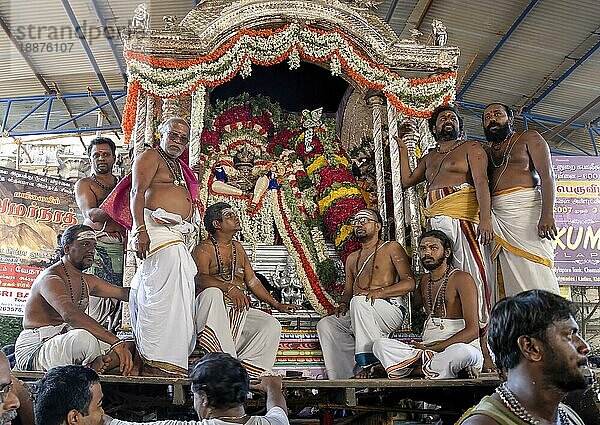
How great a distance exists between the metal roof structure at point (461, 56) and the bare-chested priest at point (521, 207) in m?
4.71

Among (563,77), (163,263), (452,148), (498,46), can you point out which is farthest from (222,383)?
(563,77)

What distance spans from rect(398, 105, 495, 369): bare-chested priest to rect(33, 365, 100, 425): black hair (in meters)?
3.15

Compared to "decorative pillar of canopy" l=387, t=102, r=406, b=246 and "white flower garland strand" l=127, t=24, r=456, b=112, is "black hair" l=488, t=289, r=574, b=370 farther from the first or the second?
"white flower garland strand" l=127, t=24, r=456, b=112

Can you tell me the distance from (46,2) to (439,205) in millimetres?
6741

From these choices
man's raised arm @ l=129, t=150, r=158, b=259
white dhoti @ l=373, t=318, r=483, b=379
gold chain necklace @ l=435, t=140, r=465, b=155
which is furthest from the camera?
gold chain necklace @ l=435, t=140, r=465, b=155

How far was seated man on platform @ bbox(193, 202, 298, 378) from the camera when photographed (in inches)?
182

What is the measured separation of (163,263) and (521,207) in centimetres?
276

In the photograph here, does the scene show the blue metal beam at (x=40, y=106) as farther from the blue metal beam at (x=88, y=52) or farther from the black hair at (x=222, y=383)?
the black hair at (x=222, y=383)

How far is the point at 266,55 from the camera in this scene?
5914 millimetres

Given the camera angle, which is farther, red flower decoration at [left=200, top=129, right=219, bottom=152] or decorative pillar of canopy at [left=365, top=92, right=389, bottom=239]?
red flower decoration at [left=200, top=129, right=219, bottom=152]

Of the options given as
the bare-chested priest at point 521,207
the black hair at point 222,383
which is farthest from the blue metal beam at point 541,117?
the black hair at point 222,383

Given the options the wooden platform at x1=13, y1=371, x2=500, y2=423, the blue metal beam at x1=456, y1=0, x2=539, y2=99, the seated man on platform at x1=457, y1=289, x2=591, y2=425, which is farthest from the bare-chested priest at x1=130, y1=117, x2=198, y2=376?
the blue metal beam at x1=456, y1=0, x2=539, y2=99

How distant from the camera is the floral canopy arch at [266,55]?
5715 mm

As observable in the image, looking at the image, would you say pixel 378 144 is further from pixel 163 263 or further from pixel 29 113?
pixel 29 113
